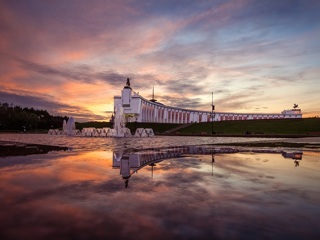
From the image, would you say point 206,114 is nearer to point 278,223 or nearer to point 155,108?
point 155,108

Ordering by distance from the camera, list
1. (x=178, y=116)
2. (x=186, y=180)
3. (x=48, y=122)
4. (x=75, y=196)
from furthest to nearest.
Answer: (x=178, y=116) < (x=48, y=122) < (x=186, y=180) < (x=75, y=196)

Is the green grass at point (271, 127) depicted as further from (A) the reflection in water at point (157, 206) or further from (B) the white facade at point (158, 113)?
(A) the reflection in water at point (157, 206)

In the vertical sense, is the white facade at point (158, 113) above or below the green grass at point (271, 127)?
above

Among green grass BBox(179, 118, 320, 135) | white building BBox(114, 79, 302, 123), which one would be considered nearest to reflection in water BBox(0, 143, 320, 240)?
green grass BBox(179, 118, 320, 135)

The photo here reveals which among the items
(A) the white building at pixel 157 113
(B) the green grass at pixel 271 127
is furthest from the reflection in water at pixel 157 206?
(A) the white building at pixel 157 113

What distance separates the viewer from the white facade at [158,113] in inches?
4284

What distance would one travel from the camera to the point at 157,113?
128250mm

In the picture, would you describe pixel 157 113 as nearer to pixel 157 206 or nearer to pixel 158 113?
pixel 158 113

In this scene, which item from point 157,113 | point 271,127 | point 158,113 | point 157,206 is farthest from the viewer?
point 158,113

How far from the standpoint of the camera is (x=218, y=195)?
4184mm

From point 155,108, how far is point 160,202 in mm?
122961

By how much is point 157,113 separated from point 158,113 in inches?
48.4

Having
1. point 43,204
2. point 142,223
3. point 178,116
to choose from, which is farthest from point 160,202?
point 178,116

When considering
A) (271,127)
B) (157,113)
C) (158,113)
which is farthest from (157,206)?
(158,113)
